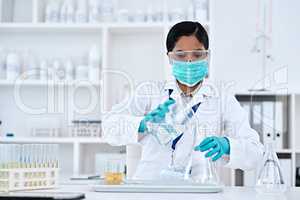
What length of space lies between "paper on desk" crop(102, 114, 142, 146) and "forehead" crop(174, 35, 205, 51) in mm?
345

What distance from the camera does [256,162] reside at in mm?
1819

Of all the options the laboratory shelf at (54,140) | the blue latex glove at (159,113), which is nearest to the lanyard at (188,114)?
the blue latex glove at (159,113)

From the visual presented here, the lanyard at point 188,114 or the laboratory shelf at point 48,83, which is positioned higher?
the laboratory shelf at point 48,83

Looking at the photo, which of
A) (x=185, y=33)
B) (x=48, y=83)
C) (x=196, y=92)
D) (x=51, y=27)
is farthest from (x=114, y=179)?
(x=51, y=27)

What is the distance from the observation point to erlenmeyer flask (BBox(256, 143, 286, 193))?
1405 mm

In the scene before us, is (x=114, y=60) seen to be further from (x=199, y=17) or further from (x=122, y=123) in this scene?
(x=122, y=123)

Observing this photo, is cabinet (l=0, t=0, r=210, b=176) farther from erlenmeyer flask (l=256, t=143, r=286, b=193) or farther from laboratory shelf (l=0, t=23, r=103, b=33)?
erlenmeyer flask (l=256, t=143, r=286, b=193)

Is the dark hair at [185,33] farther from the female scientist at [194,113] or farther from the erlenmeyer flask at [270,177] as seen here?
the erlenmeyer flask at [270,177]

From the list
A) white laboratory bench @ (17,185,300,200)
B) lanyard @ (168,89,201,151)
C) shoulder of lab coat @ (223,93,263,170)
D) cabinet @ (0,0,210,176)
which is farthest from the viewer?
cabinet @ (0,0,210,176)

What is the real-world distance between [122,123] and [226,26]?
172 centimetres

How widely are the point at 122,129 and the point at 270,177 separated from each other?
0.68 metres

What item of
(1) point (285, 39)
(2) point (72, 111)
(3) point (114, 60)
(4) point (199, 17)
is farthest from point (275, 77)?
(2) point (72, 111)

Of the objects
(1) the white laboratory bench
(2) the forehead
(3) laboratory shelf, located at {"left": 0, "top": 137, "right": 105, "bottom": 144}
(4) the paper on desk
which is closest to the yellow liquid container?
(1) the white laboratory bench

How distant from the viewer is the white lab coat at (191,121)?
196cm
